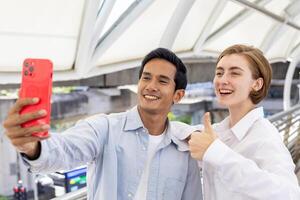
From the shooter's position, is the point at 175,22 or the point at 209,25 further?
the point at 209,25

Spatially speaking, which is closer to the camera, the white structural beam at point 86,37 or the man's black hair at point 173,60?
the man's black hair at point 173,60

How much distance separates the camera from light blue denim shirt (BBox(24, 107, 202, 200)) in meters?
1.61

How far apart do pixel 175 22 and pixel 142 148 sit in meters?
5.86

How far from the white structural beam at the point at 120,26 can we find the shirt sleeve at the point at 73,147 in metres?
5.00

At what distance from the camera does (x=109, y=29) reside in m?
6.77

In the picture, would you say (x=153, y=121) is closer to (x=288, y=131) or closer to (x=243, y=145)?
(x=243, y=145)

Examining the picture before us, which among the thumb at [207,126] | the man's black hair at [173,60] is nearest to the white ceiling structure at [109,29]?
the man's black hair at [173,60]

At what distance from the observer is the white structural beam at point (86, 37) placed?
510 centimetres

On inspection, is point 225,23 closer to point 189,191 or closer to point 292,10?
point 292,10

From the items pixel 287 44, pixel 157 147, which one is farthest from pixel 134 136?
pixel 287 44

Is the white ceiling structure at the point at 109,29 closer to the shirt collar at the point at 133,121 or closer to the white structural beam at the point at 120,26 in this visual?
the white structural beam at the point at 120,26

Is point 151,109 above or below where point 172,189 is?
above

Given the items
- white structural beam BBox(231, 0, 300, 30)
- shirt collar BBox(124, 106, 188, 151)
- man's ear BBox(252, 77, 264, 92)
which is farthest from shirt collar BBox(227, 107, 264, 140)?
white structural beam BBox(231, 0, 300, 30)

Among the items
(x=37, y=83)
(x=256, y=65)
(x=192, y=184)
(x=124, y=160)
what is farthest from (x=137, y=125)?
(x=37, y=83)
